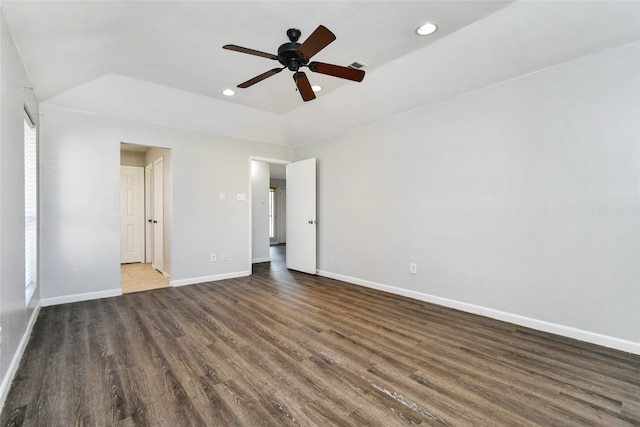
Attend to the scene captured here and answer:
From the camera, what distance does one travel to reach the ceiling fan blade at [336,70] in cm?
224

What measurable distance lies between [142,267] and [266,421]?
541cm

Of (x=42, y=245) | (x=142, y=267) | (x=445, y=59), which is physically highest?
(x=445, y=59)

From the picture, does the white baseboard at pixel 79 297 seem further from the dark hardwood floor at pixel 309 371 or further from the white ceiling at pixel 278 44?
the white ceiling at pixel 278 44

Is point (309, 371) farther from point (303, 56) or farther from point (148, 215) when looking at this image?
point (148, 215)

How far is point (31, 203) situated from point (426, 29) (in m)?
4.30

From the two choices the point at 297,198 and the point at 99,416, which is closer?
the point at 99,416

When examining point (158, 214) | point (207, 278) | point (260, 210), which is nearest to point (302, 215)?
point (260, 210)

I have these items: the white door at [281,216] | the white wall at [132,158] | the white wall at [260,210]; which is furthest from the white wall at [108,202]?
the white door at [281,216]

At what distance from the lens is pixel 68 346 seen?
2451 millimetres

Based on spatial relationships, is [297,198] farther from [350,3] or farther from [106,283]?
[350,3]

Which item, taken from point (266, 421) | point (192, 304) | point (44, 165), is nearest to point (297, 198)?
point (192, 304)

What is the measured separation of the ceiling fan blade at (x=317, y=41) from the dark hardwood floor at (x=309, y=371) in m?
2.30

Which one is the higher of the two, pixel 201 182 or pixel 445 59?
pixel 445 59

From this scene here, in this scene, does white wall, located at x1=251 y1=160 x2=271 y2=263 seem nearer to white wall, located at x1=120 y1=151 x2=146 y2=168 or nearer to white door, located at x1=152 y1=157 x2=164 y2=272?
white door, located at x1=152 y1=157 x2=164 y2=272
